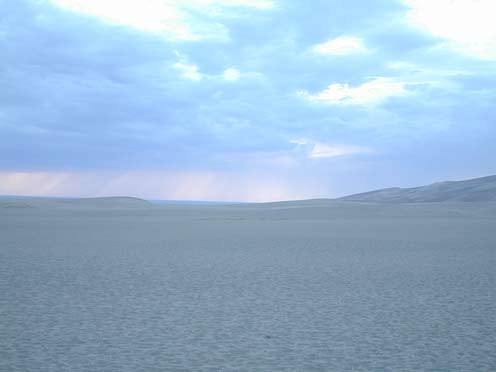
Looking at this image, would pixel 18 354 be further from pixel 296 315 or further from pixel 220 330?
pixel 296 315

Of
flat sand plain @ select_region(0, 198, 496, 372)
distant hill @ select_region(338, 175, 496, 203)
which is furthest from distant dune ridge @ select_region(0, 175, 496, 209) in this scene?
flat sand plain @ select_region(0, 198, 496, 372)

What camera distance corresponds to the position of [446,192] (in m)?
81.1

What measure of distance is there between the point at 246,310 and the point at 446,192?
262ft

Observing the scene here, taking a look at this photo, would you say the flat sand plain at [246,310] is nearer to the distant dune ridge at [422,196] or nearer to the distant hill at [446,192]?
the distant dune ridge at [422,196]

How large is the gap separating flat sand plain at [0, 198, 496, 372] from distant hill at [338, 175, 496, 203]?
59.8 m

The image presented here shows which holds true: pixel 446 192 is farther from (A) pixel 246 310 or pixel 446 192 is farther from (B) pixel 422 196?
(A) pixel 246 310

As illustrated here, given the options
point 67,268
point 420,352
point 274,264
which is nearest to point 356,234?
point 274,264

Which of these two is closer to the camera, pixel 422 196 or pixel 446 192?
pixel 446 192

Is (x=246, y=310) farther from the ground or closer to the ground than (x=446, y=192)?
closer to the ground

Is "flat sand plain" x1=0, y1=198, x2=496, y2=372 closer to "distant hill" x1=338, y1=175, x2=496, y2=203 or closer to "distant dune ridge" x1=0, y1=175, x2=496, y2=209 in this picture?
"distant dune ridge" x1=0, y1=175, x2=496, y2=209

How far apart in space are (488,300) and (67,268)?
828 cm

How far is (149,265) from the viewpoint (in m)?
11.9

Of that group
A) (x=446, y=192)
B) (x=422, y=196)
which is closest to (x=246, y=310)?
(x=422, y=196)

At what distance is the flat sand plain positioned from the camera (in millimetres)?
5230
